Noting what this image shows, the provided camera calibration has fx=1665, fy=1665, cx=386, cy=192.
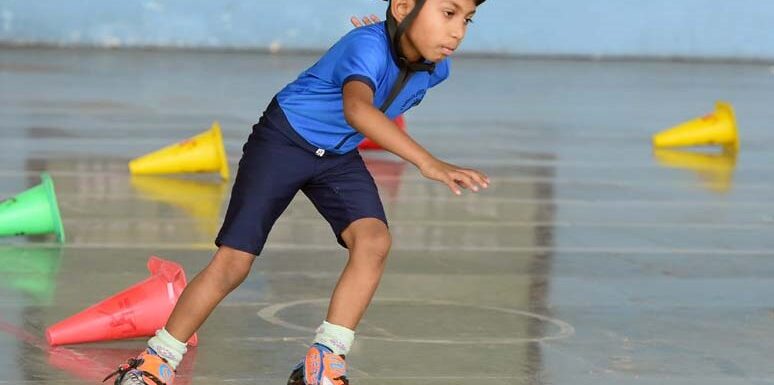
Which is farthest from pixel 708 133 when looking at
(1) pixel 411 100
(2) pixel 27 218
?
(1) pixel 411 100

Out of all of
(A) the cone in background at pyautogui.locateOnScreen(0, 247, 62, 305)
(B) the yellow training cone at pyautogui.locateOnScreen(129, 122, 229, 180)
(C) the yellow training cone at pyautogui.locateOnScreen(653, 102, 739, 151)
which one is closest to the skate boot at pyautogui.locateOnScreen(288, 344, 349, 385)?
(A) the cone in background at pyautogui.locateOnScreen(0, 247, 62, 305)

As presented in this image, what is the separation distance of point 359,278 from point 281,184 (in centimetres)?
44

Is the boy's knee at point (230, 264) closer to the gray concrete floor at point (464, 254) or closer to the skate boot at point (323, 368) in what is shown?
the skate boot at point (323, 368)

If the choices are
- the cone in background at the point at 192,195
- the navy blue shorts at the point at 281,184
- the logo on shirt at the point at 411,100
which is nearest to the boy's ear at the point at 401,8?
the logo on shirt at the point at 411,100

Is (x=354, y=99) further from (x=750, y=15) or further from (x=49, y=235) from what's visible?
(x=750, y=15)

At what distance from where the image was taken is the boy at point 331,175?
561cm

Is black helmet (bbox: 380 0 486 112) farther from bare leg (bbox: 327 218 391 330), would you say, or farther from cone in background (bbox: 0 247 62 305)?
cone in background (bbox: 0 247 62 305)

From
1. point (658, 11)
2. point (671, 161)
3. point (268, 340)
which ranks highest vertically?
point (658, 11)

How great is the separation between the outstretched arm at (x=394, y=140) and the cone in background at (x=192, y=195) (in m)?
4.32

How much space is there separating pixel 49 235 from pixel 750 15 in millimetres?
23050

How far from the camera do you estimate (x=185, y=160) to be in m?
12.4

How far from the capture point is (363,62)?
219 inches

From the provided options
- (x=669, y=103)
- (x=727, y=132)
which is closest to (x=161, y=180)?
(x=727, y=132)

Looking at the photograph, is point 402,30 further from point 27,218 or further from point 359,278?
point 27,218
